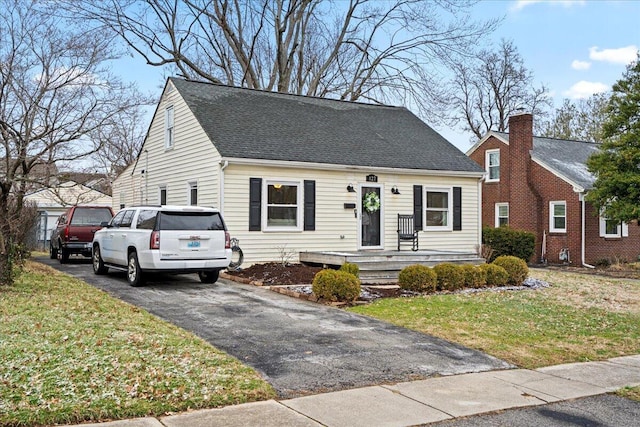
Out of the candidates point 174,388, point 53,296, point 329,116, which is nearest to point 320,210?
point 329,116

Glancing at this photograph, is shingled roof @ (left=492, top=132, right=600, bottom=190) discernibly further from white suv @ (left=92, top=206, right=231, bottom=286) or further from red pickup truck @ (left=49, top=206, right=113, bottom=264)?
red pickup truck @ (left=49, top=206, right=113, bottom=264)

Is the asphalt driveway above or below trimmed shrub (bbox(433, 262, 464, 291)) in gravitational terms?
below

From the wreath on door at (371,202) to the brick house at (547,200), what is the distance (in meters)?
9.72

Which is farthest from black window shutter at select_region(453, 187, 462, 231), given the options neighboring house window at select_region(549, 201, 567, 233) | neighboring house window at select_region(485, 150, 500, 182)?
neighboring house window at select_region(485, 150, 500, 182)

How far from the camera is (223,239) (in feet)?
42.9

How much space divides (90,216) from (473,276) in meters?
12.0

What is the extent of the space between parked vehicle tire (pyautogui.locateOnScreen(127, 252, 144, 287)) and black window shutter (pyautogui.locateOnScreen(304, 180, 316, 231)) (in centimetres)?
575

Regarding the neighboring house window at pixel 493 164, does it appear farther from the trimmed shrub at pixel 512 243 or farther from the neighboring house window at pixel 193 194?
the neighboring house window at pixel 193 194

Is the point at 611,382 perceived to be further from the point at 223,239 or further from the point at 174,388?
the point at 223,239

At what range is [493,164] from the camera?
91.9 feet

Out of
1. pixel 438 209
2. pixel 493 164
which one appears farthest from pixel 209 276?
pixel 493 164

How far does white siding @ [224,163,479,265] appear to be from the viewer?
651 inches

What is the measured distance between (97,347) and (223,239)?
6460mm

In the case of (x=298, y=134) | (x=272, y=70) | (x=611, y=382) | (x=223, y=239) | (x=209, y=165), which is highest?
(x=272, y=70)
